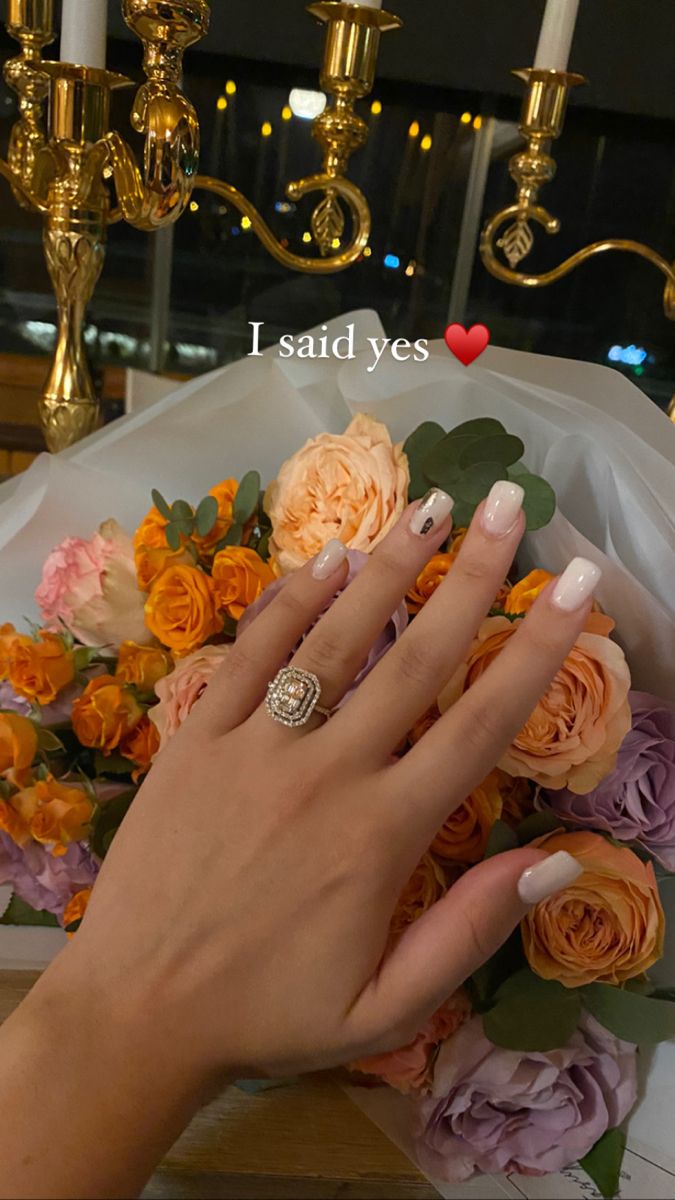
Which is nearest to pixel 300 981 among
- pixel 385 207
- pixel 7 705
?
pixel 7 705

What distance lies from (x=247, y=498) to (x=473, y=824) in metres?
0.25

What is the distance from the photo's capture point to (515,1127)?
20.2 inches

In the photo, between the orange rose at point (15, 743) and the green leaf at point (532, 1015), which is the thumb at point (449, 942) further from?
the orange rose at point (15, 743)

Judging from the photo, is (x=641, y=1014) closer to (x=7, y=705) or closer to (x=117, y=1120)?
(x=117, y=1120)

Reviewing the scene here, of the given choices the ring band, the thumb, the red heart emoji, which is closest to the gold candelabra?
the red heart emoji

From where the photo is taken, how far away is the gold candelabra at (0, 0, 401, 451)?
29.5 inches

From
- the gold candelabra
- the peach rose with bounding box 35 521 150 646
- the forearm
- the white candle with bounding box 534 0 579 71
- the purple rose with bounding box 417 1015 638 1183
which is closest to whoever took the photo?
the forearm

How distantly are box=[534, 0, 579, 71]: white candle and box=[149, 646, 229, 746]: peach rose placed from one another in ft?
2.46

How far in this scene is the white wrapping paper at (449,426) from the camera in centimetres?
54

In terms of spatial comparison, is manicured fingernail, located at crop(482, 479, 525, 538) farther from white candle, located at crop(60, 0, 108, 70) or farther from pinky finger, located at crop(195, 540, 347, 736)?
white candle, located at crop(60, 0, 108, 70)

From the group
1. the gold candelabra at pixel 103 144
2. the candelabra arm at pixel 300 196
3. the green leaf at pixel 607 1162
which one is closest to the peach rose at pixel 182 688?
the green leaf at pixel 607 1162

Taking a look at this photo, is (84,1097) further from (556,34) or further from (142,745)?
(556,34)

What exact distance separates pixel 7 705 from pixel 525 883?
1.22 ft

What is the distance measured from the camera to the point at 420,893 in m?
0.52
